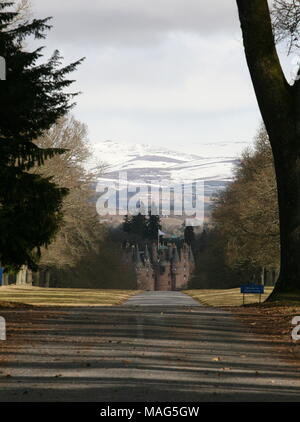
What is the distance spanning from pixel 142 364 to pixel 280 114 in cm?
1344

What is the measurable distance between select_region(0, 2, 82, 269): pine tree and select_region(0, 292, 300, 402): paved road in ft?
26.2

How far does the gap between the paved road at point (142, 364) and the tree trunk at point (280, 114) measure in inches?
229

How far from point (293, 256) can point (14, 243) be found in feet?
27.1

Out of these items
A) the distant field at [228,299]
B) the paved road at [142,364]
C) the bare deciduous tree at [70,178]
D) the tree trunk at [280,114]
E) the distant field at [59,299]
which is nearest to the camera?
the paved road at [142,364]

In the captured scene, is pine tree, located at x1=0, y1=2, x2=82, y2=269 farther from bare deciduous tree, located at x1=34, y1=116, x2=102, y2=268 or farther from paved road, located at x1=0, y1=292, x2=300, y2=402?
bare deciduous tree, located at x1=34, y1=116, x2=102, y2=268

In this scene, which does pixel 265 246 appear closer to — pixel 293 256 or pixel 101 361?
pixel 293 256

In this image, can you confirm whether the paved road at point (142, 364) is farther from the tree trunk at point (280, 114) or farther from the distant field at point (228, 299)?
the distant field at point (228, 299)

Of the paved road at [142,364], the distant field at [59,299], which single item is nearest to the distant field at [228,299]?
the distant field at [59,299]

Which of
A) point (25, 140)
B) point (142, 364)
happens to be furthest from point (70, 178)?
point (142, 364)

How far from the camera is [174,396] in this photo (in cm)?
1093

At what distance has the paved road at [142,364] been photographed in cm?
1124

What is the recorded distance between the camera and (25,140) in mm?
28469

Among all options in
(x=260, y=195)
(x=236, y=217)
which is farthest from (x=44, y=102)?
(x=236, y=217)

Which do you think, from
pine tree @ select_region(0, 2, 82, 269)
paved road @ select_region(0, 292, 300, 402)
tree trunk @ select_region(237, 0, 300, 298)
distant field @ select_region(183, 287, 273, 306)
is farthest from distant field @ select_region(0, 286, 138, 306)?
paved road @ select_region(0, 292, 300, 402)
